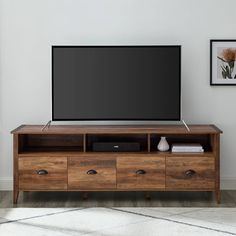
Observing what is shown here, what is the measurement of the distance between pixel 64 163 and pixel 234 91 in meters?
1.77

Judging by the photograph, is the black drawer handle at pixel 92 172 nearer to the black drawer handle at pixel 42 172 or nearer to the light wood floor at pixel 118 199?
the light wood floor at pixel 118 199


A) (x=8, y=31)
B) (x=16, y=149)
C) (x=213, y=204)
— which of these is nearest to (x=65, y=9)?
(x=8, y=31)

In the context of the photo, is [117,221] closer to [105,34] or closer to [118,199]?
[118,199]

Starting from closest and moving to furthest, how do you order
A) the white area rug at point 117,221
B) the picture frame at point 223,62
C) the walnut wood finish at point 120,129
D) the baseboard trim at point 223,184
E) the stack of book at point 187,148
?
the white area rug at point 117,221
the walnut wood finish at point 120,129
the stack of book at point 187,148
the picture frame at point 223,62
the baseboard trim at point 223,184

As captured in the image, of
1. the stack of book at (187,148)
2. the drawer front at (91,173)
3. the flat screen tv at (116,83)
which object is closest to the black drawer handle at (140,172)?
the drawer front at (91,173)

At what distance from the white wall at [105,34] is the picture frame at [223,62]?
0.20ft

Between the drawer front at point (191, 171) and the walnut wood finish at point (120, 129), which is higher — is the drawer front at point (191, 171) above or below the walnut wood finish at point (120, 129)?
below

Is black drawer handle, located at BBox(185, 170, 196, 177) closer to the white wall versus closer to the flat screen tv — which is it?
the flat screen tv

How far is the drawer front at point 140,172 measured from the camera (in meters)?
5.02

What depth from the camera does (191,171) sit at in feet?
16.5

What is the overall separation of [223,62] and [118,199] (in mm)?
1623

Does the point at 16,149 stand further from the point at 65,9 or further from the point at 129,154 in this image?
the point at 65,9

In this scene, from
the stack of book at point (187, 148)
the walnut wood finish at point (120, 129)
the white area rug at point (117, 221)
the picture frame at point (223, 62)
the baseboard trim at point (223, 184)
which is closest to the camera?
the white area rug at point (117, 221)

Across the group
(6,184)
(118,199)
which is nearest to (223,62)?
(118,199)
